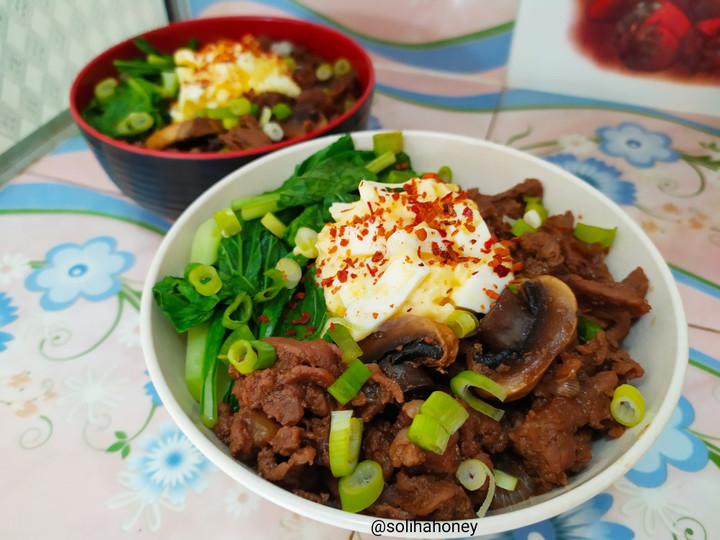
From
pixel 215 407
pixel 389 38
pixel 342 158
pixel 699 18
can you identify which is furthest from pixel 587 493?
pixel 389 38

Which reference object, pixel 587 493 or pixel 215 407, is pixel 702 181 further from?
pixel 215 407

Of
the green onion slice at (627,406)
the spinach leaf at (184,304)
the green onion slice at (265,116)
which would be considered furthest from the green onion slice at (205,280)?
the green onion slice at (627,406)

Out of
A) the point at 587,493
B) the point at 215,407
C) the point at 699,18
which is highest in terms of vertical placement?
the point at 699,18

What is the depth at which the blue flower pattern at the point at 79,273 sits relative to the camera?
2.33 meters

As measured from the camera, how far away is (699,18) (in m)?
2.84

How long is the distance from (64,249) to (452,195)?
1808mm

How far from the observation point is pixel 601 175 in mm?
2836

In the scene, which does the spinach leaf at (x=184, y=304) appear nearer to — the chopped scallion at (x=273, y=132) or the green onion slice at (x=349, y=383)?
the green onion slice at (x=349, y=383)

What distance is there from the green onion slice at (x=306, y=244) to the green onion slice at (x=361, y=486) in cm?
73

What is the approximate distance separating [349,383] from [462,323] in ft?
1.15

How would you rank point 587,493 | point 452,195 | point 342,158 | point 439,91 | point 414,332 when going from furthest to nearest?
1. point 439,91
2. point 342,158
3. point 452,195
4. point 414,332
5. point 587,493

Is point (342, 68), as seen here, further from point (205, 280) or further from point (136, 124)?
point (205, 280)

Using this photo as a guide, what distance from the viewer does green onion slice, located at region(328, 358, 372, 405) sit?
1372 millimetres

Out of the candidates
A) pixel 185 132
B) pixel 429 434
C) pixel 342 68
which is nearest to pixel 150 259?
pixel 185 132
